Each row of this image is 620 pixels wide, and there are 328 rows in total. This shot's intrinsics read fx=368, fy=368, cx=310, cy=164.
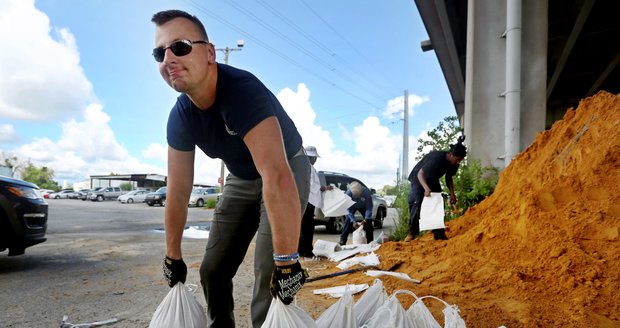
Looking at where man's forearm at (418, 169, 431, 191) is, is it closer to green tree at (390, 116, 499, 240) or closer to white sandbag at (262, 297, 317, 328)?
green tree at (390, 116, 499, 240)

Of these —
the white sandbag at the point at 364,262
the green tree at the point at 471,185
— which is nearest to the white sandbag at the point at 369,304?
the white sandbag at the point at 364,262

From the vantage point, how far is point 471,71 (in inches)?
288

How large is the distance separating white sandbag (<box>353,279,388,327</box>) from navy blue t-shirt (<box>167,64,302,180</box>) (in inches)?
38.1

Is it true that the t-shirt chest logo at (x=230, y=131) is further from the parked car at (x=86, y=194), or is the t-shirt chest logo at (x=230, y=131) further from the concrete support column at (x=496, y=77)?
the parked car at (x=86, y=194)

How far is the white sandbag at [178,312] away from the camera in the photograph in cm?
168

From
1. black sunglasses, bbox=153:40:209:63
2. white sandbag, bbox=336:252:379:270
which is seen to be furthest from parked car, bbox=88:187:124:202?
black sunglasses, bbox=153:40:209:63

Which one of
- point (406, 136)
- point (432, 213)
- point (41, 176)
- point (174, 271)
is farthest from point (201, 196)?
point (41, 176)

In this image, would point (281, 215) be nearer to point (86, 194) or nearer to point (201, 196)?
point (201, 196)

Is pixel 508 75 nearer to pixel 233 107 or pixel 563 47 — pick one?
pixel 233 107

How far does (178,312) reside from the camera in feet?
5.59

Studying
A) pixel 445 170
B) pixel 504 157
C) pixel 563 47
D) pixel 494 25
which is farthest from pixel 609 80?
pixel 445 170

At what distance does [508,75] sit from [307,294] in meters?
5.40

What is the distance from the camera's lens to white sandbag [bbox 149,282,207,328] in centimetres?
168

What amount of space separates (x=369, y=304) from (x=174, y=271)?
1113mm
